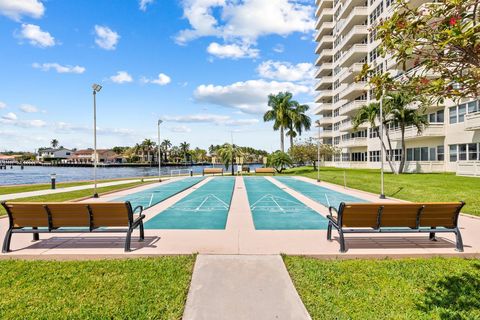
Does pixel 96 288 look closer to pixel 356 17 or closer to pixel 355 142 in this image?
pixel 355 142

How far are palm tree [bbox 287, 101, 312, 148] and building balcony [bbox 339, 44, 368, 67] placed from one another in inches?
412

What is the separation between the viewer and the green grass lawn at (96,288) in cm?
389

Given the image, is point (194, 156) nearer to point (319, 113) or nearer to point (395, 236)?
point (319, 113)

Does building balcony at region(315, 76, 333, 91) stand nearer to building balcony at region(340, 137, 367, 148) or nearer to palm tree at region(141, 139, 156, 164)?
building balcony at region(340, 137, 367, 148)

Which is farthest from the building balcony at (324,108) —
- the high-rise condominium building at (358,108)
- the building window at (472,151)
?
the building window at (472,151)

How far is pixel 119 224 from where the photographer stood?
639cm

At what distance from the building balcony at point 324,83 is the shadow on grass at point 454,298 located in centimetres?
6467

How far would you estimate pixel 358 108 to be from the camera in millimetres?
44156

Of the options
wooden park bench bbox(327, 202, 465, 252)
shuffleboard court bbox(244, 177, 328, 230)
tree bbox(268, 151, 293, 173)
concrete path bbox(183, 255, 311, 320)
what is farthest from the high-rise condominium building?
tree bbox(268, 151, 293, 173)

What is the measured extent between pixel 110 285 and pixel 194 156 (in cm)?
19337

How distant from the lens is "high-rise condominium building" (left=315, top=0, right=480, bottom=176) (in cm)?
2783

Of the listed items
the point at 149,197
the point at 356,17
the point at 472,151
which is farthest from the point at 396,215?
the point at 356,17

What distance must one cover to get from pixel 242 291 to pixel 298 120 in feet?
162

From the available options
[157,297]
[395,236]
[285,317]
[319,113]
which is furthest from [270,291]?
[319,113]
